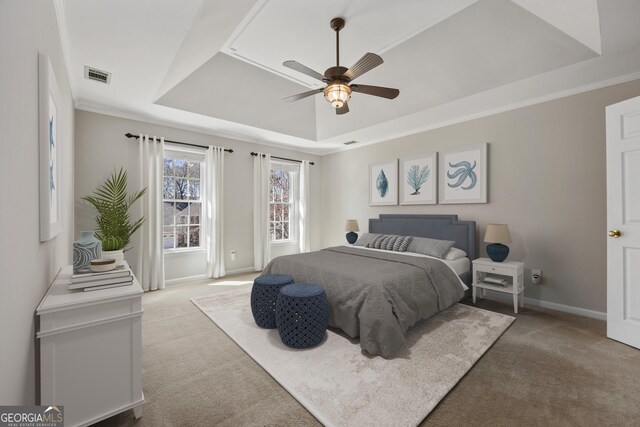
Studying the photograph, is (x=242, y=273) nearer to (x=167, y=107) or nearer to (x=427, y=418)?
(x=167, y=107)

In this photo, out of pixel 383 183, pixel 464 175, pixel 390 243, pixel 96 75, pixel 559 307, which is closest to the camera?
pixel 96 75

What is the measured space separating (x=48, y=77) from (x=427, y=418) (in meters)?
2.76

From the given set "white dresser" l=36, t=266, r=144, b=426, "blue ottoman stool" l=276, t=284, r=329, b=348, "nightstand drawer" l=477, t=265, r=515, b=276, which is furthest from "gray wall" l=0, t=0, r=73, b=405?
"nightstand drawer" l=477, t=265, r=515, b=276

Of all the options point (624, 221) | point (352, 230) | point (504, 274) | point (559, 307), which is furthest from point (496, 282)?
point (352, 230)

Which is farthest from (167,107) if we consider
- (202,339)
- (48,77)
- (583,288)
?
(583,288)

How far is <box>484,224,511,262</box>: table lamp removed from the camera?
3348mm

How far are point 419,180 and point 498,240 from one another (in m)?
1.60

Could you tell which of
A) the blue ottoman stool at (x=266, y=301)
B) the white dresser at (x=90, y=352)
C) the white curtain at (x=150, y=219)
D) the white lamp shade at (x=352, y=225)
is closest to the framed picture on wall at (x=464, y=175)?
the white lamp shade at (x=352, y=225)

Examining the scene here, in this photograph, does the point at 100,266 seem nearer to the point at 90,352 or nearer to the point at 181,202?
the point at 90,352

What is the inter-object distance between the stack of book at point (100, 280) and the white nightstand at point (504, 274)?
11.9ft

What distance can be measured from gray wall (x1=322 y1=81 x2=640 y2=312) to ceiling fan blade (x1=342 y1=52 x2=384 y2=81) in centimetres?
249

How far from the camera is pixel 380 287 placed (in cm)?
247

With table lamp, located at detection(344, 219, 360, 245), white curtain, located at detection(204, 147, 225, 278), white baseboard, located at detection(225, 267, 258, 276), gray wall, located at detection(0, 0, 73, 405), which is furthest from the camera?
table lamp, located at detection(344, 219, 360, 245)

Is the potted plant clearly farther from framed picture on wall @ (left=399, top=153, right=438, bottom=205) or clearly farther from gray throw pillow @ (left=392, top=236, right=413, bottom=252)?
framed picture on wall @ (left=399, top=153, right=438, bottom=205)
